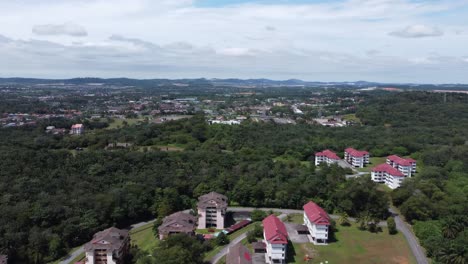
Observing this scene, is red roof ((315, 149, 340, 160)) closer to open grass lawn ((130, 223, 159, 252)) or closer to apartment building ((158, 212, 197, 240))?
open grass lawn ((130, 223, 159, 252))

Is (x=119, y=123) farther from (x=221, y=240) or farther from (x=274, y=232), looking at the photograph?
(x=274, y=232)

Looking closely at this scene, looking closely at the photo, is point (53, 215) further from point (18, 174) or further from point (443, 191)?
point (443, 191)

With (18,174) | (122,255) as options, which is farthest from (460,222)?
(18,174)

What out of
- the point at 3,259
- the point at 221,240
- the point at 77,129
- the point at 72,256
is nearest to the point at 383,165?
the point at 221,240

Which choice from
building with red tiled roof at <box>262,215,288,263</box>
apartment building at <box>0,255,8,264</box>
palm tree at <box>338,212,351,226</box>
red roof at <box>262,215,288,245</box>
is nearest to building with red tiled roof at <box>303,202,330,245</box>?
red roof at <box>262,215,288,245</box>

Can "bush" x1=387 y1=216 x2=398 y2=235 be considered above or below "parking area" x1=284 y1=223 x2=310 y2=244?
above

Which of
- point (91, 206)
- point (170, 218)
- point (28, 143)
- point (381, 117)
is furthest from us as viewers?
point (381, 117)
